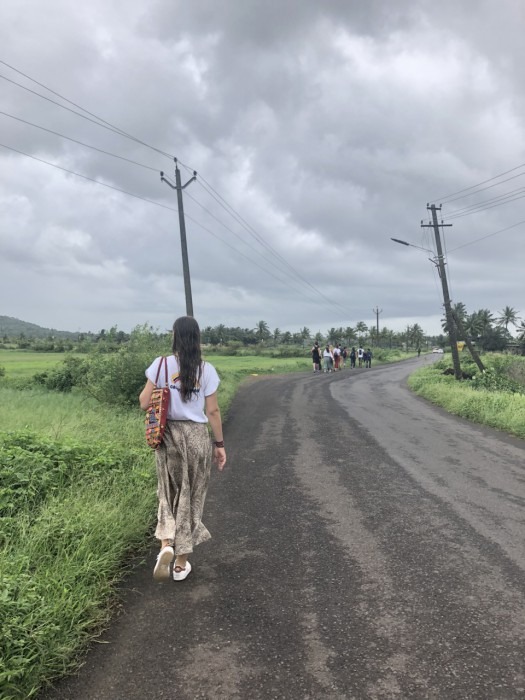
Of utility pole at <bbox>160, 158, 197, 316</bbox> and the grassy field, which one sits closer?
the grassy field

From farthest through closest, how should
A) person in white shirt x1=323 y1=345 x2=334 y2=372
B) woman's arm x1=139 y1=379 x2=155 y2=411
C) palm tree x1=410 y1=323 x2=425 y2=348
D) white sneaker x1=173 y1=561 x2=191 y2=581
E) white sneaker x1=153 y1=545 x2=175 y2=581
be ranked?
1. palm tree x1=410 y1=323 x2=425 y2=348
2. person in white shirt x1=323 y1=345 x2=334 y2=372
3. woman's arm x1=139 y1=379 x2=155 y2=411
4. white sneaker x1=173 y1=561 x2=191 y2=581
5. white sneaker x1=153 y1=545 x2=175 y2=581

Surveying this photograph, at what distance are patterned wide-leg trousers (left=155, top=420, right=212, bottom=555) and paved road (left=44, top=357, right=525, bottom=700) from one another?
1.07 ft

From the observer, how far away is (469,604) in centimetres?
311

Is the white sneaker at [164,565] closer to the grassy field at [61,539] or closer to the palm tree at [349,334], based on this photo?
the grassy field at [61,539]

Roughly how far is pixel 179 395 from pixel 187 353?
13.2 inches

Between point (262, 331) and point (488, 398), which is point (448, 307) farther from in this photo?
point (262, 331)

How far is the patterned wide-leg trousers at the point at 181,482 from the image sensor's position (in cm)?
362

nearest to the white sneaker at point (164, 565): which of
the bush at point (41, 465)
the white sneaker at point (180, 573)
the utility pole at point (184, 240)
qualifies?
the white sneaker at point (180, 573)

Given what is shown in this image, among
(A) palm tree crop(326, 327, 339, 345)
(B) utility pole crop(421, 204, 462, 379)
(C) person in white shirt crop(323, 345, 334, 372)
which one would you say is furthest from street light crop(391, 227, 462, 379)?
(A) palm tree crop(326, 327, 339, 345)

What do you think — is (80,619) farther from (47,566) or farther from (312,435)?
(312,435)

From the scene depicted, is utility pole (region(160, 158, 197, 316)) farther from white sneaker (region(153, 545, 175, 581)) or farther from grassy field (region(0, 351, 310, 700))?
white sneaker (region(153, 545, 175, 581))

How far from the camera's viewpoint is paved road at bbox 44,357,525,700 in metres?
2.41

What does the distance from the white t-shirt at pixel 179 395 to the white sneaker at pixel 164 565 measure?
3.25 feet

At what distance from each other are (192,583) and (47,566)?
1.05 meters
